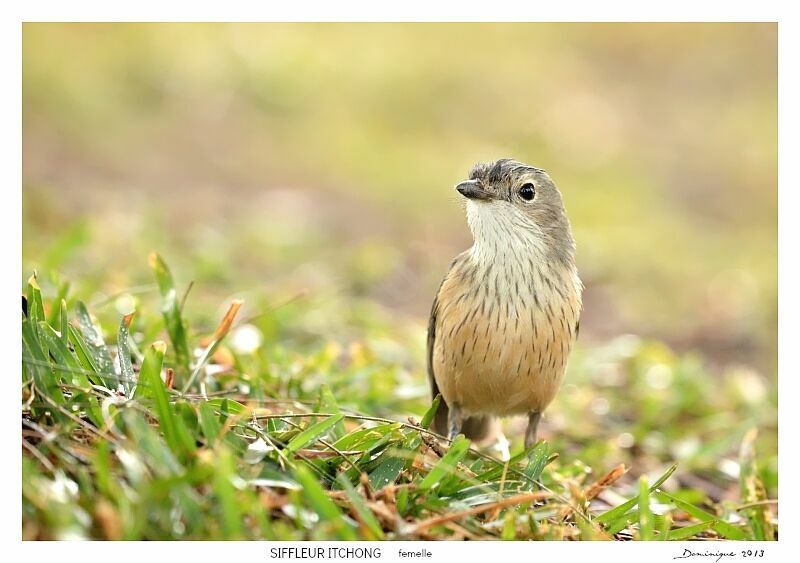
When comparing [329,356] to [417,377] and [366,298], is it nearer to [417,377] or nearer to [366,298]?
[417,377]

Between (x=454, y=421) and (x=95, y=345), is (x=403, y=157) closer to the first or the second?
(x=454, y=421)

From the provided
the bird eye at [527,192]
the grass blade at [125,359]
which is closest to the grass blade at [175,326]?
the grass blade at [125,359]

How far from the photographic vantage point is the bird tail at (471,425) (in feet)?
16.0

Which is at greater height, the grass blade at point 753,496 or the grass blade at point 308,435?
the grass blade at point 308,435

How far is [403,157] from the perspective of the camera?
11875mm

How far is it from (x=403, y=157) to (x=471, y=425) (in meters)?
7.34

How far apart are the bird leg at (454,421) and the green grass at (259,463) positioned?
16.5 inches

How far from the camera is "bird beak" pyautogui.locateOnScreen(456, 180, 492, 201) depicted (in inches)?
168

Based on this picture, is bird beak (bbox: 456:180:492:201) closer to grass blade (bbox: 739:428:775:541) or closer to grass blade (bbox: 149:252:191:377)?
grass blade (bbox: 149:252:191:377)

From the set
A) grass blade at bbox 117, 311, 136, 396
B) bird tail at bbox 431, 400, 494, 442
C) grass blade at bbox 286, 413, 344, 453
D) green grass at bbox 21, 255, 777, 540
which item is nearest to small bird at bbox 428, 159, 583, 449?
bird tail at bbox 431, 400, 494, 442

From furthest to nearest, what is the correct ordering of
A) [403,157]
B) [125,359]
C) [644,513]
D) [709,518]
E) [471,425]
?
1. [403,157]
2. [471,425]
3. [709,518]
4. [125,359]
5. [644,513]

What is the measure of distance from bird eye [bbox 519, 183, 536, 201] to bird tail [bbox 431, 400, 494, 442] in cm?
118

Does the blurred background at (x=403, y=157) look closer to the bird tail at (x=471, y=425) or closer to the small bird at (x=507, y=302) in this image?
the bird tail at (x=471, y=425)

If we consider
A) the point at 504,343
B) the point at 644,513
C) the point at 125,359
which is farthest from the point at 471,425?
the point at 125,359
